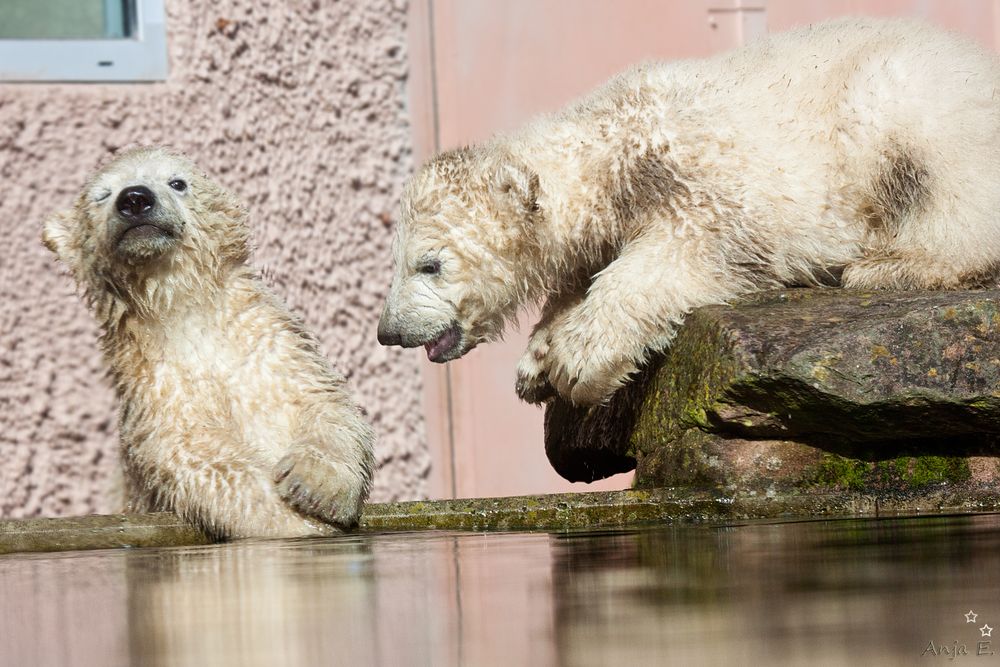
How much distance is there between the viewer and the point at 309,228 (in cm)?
771

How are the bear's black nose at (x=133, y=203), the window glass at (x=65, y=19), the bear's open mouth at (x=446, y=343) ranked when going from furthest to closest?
1. the window glass at (x=65, y=19)
2. the bear's black nose at (x=133, y=203)
3. the bear's open mouth at (x=446, y=343)

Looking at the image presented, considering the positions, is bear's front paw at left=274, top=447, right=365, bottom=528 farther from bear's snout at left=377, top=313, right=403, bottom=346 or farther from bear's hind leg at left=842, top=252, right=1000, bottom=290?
bear's hind leg at left=842, top=252, right=1000, bottom=290

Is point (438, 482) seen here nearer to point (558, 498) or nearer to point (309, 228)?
point (309, 228)

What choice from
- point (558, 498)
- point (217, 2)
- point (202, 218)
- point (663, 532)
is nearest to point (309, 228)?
point (217, 2)

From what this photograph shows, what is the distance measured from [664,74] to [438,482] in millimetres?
3857

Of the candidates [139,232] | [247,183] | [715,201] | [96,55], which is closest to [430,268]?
[715,201]

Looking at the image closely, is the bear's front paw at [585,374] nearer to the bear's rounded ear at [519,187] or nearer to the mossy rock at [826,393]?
the mossy rock at [826,393]

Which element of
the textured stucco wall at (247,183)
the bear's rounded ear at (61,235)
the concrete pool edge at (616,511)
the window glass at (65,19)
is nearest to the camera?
the concrete pool edge at (616,511)

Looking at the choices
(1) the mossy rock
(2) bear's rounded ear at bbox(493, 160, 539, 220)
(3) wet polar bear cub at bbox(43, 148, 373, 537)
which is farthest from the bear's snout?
(1) the mossy rock

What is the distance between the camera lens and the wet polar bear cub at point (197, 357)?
4.23 m

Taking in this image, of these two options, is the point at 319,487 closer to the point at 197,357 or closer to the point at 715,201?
the point at 197,357

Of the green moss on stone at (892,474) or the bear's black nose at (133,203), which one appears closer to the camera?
the green moss on stone at (892,474)

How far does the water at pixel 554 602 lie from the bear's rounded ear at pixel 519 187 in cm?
116

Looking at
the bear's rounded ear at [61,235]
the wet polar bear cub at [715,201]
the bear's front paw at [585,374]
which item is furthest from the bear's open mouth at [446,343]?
the bear's rounded ear at [61,235]
